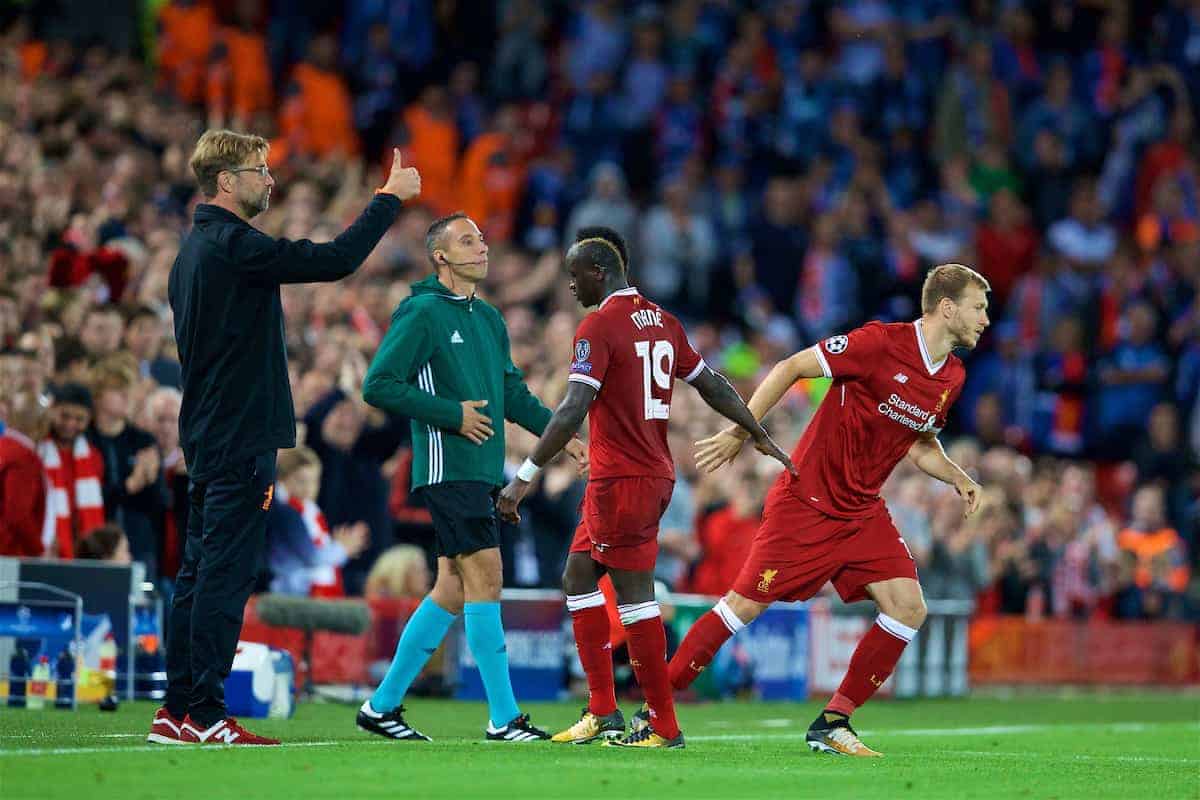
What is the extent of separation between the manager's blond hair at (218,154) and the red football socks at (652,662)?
2712mm

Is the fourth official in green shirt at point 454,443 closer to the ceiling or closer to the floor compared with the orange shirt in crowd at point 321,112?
closer to the floor

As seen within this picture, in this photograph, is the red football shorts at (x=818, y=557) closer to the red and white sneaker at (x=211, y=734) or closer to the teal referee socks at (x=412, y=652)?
the teal referee socks at (x=412, y=652)

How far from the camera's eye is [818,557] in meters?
10.0

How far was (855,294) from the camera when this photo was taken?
80.0 feet

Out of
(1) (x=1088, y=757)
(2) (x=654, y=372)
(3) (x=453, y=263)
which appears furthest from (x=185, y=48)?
(1) (x=1088, y=757)

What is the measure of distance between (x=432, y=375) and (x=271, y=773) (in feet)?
8.82

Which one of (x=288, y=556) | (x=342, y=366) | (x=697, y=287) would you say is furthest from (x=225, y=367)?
(x=697, y=287)

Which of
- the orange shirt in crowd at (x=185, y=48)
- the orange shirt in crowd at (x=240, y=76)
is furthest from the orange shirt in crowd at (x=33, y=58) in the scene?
the orange shirt in crowd at (x=240, y=76)

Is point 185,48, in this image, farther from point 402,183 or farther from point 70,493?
point 402,183

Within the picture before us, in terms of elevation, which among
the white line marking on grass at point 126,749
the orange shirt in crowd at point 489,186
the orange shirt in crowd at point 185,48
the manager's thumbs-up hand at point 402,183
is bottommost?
the white line marking on grass at point 126,749

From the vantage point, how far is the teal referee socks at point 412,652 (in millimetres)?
10070

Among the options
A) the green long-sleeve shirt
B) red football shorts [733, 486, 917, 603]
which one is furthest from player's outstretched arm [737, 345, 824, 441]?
the green long-sleeve shirt

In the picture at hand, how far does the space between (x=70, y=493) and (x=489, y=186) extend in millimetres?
10366

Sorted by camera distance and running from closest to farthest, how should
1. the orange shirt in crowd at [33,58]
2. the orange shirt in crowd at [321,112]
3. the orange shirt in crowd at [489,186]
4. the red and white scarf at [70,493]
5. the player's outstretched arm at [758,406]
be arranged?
the player's outstretched arm at [758,406]
the red and white scarf at [70,493]
the orange shirt in crowd at [33,58]
the orange shirt in crowd at [321,112]
the orange shirt in crowd at [489,186]
